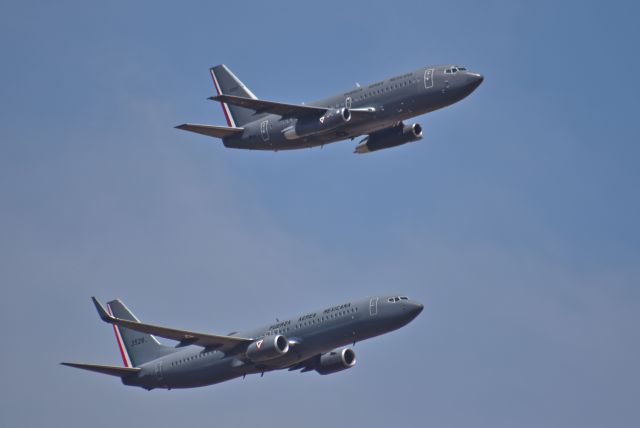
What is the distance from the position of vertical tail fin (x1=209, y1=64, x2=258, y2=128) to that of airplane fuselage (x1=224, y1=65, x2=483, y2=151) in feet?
36.3

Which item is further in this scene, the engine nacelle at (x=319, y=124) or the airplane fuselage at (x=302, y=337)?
the engine nacelle at (x=319, y=124)

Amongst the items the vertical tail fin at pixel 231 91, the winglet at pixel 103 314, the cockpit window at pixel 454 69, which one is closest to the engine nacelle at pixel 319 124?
the cockpit window at pixel 454 69

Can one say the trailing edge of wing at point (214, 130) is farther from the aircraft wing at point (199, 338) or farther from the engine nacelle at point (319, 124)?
the aircraft wing at point (199, 338)

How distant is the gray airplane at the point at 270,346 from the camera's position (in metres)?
84.6

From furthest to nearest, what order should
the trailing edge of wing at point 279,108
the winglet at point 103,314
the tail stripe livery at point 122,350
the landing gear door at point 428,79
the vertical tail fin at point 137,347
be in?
the tail stripe livery at point 122,350 → the vertical tail fin at point 137,347 → the trailing edge of wing at point 279,108 → the landing gear door at point 428,79 → the winglet at point 103,314

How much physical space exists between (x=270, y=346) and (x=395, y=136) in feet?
68.1

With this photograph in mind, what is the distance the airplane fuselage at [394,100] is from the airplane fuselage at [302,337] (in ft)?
43.4

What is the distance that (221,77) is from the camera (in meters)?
111

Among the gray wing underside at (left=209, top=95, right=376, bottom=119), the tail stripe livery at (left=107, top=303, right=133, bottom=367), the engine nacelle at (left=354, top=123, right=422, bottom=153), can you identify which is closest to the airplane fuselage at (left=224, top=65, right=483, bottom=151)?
the gray wing underside at (left=209, top=95, right=376, bottom=119)

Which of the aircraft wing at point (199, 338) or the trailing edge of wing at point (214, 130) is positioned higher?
the trailing edge of wing at point (214, 130)

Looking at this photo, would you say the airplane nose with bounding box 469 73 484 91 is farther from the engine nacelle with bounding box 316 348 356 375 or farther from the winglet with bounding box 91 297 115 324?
the winglet with bounding box 91 297 115 324

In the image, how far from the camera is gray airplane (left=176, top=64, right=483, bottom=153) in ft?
293

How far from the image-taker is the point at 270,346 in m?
84.8

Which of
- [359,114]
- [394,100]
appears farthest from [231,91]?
[394,100]
